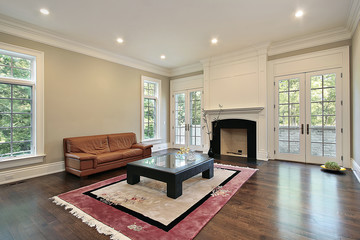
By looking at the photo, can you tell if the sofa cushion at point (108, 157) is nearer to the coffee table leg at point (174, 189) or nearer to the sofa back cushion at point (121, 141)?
the sofa back cushion at point (121, 141)

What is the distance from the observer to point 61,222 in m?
2.07

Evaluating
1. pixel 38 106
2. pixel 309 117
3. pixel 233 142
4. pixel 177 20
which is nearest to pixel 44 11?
pixel 38 106

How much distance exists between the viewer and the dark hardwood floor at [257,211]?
185cm

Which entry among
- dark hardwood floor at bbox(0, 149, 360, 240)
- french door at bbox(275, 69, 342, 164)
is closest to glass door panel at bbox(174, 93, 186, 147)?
french door at bbox(275, 69, 342, 164)

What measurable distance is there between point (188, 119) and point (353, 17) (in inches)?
195

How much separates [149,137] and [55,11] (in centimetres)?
438

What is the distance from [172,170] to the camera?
270cm

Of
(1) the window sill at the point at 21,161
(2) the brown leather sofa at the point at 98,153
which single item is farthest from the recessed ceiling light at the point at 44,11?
(1) the window sill at the point at 21,161

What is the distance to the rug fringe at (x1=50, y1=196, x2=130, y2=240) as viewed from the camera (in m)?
1.80

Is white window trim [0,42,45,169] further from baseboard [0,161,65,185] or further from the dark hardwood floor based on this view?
the dark hardwood floor

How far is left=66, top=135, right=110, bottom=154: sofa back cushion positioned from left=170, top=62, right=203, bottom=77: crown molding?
381 cm

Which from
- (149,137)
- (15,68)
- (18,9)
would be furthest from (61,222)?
(149,137)

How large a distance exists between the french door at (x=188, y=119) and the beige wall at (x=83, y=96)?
1679 mm

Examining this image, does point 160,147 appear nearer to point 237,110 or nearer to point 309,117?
point 237,110
